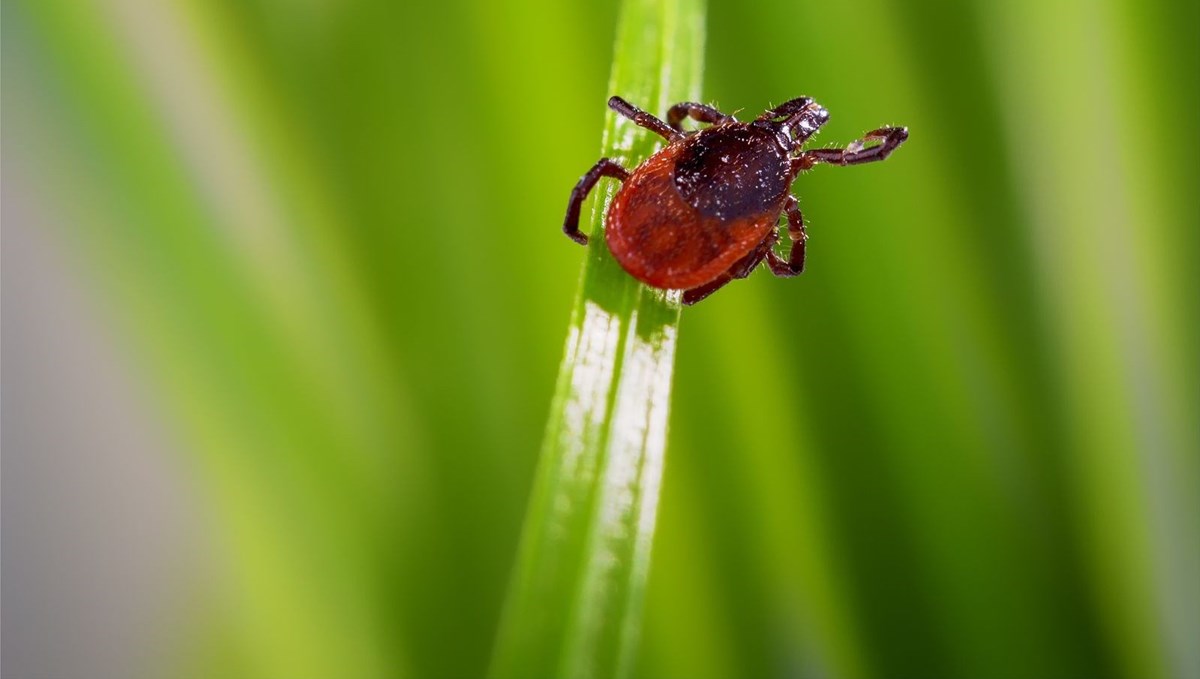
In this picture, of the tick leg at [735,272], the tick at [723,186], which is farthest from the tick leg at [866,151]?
the tick leg at [735,272]

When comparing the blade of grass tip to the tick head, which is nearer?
the blade of grass tip

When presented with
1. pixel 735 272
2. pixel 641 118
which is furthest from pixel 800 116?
pixel 641 118

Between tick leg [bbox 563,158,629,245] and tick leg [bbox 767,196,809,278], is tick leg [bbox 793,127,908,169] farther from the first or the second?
tick leg [bbox 563,158,629,245]

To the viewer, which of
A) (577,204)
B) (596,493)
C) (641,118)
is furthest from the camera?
(577,204)

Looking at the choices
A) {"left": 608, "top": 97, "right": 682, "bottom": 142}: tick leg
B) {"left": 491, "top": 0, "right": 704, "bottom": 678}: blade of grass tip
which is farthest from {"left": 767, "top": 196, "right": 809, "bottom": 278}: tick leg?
{"left": 491, "top": 0, "right": 704, "bottom": 678}: blade of grass tip

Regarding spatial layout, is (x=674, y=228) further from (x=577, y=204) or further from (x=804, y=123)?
(x=804, y=123)

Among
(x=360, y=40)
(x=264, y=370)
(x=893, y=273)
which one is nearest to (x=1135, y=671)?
(x=893, y=273)
